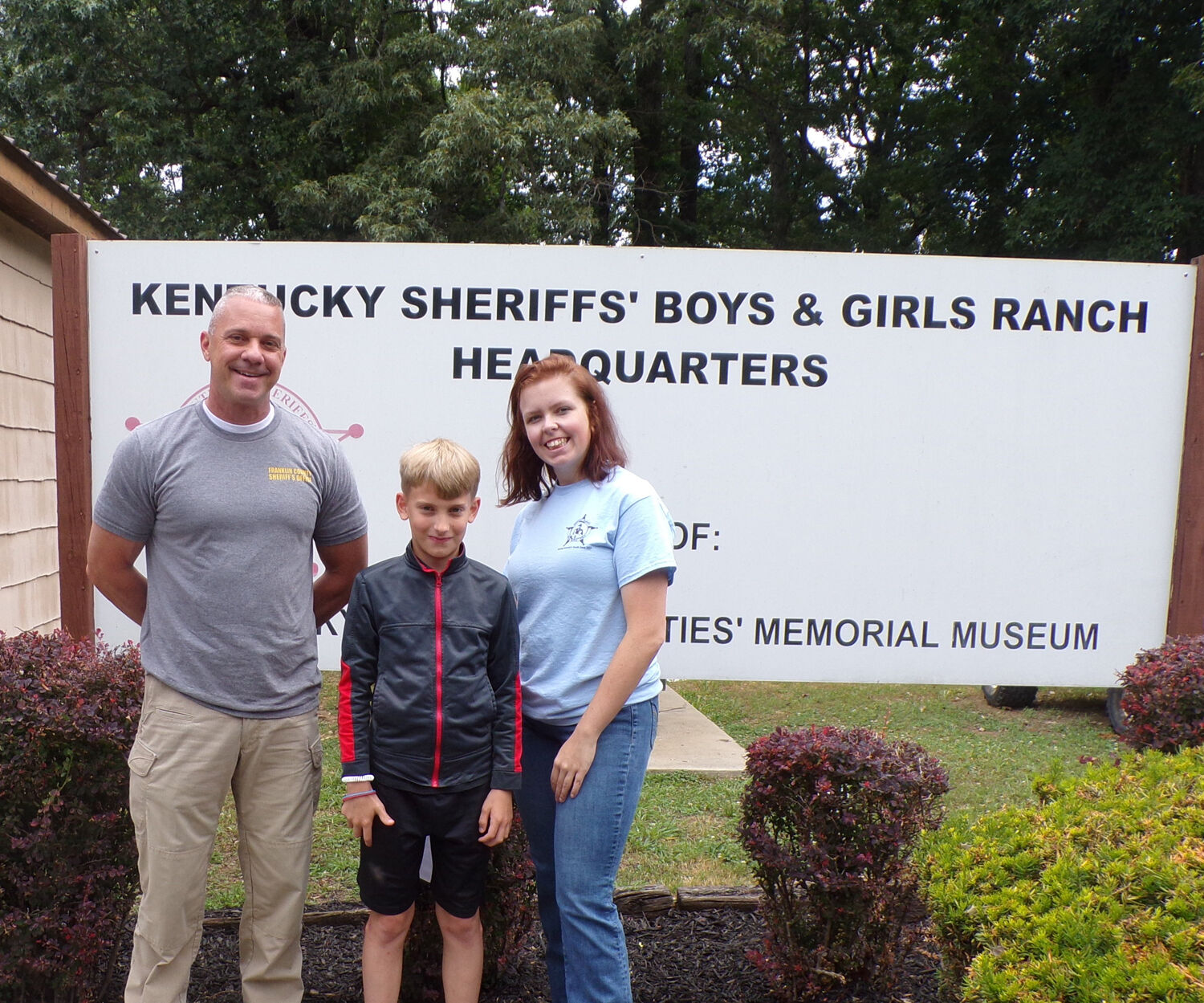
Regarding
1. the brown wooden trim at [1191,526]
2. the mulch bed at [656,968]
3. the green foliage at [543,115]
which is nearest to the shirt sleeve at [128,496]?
the mulch bed at [656,968]

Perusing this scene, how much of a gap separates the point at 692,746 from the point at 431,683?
3811 millimetres

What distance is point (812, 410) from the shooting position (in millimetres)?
4078

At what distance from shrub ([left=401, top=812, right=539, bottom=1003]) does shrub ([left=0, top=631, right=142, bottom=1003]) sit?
0.81 metres

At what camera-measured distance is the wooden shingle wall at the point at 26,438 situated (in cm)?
583

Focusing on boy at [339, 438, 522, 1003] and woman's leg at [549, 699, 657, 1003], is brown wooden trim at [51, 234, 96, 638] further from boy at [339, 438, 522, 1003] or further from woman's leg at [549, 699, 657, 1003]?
woman's leg at [549, 699, 657, 1003]

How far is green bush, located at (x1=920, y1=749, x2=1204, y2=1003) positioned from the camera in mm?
1742

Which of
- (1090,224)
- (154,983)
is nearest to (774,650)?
(154,983)

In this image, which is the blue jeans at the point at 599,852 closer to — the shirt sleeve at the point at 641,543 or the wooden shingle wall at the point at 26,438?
the shirt sleeve at the point at 641,543

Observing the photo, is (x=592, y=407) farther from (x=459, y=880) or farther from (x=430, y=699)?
(x=459, y=880)

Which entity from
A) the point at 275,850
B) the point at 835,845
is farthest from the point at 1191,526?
the point at 275,850

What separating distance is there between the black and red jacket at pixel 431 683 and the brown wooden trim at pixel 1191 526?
3092mm

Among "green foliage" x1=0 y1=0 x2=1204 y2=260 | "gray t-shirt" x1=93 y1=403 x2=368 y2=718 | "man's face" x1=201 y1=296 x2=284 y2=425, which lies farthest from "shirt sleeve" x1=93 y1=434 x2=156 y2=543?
"green foliage" x1=0 y1=0 x2=1204 y2=260

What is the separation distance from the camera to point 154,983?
2432 millimetres

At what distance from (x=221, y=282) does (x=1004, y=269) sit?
316cm
